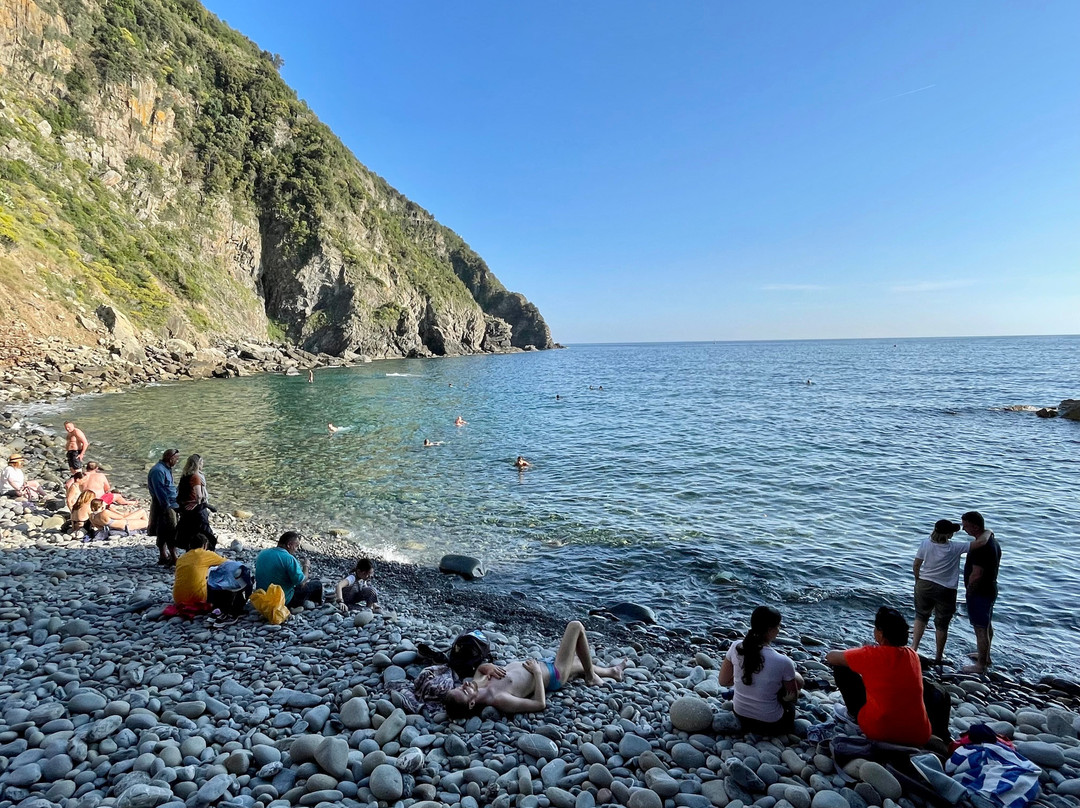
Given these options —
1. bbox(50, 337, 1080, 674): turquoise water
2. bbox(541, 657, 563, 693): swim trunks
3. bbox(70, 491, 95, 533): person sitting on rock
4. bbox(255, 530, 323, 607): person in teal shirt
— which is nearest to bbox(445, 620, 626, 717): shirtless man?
bbox(541, 657, 563, 693): swim trunks

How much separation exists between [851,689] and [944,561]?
406 centimetres

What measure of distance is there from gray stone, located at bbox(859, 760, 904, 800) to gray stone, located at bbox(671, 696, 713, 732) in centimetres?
139

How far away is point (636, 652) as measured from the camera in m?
8.42

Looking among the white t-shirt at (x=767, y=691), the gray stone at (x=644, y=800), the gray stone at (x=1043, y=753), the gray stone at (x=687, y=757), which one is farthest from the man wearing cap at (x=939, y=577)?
the gray stone at (x=644, y=800)

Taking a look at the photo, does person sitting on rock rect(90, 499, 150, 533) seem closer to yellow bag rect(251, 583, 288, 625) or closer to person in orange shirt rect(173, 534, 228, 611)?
person in orange shirt rect(173, 534, 228, 611)

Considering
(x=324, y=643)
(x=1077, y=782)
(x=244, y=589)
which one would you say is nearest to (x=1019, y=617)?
(x=1077, y=782)

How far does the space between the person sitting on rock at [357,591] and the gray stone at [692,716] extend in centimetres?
523

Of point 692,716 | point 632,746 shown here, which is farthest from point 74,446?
point 692,716

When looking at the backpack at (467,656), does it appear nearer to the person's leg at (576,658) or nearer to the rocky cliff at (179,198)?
the person's leg at (576,658)

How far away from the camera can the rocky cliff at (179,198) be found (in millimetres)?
49594

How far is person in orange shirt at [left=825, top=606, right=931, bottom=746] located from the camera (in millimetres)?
4867

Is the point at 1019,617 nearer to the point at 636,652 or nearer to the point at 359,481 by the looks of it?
the point at 636,652

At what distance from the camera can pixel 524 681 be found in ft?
19.9

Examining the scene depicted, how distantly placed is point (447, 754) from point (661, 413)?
35220 mm
